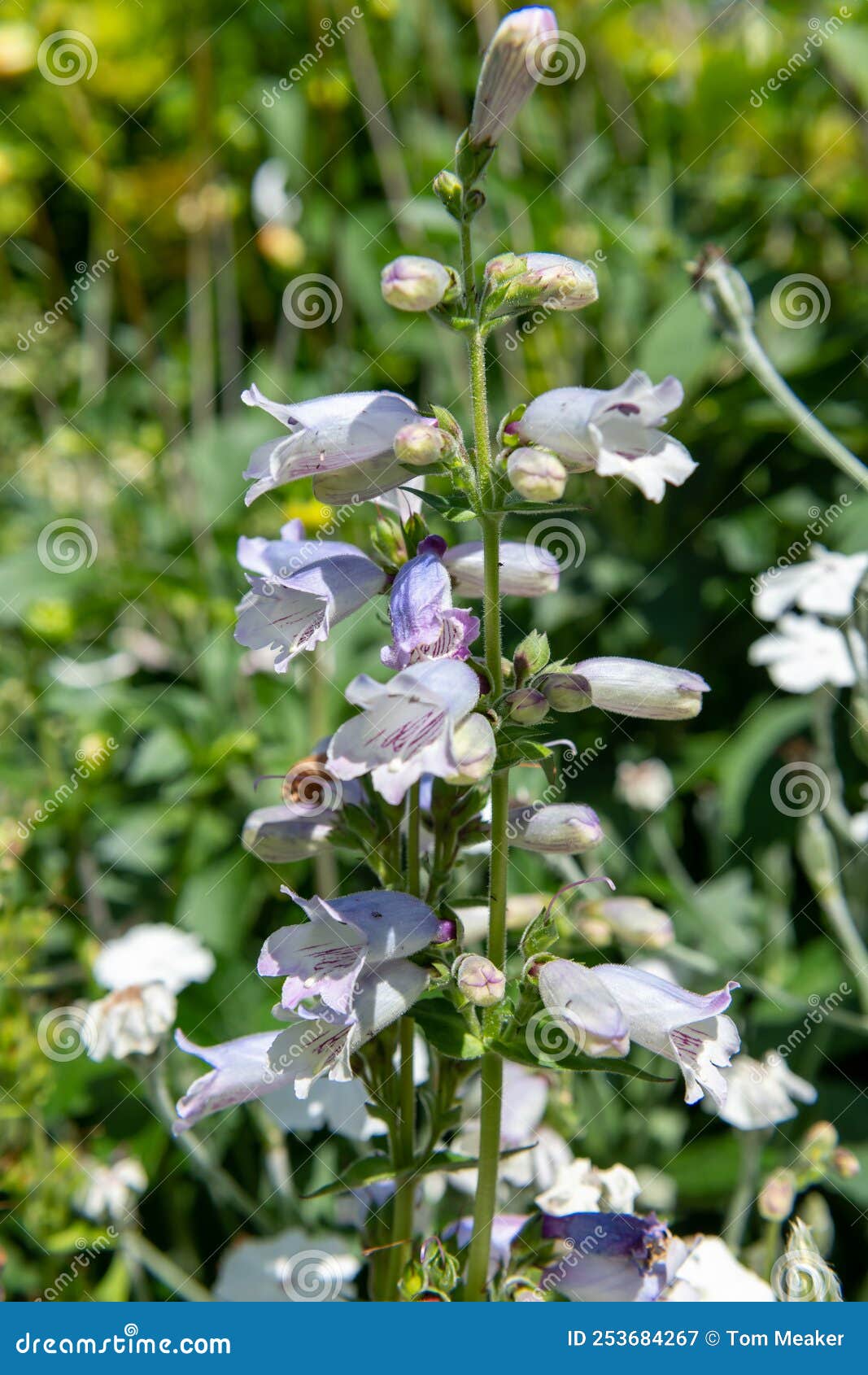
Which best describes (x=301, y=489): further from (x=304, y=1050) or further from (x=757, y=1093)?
(x=304, y=1050)

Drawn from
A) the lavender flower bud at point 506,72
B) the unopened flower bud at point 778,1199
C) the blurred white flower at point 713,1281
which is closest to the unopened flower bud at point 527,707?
the lavender flower bud at point 506,72

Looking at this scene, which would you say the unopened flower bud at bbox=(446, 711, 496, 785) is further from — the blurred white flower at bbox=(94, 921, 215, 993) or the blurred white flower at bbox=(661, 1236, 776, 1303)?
the blurred white flower at bbox=(94, 921, 215, 993)

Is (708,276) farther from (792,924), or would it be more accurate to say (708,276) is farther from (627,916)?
(792,924)

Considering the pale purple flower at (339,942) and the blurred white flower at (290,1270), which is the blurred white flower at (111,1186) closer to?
the blurred white flower at (290,1270)

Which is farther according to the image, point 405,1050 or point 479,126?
point 405,1050

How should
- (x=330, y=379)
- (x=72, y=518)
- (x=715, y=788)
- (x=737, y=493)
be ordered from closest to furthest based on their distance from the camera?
1. (x=715, y=788)
2. (x=737, y=493)
3. (x=330, y=379)
4. (x=72, y=518)

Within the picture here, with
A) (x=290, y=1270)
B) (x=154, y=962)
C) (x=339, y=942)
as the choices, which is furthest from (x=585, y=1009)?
(x=154, y=962)

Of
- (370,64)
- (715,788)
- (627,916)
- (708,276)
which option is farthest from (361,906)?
(370,64)
